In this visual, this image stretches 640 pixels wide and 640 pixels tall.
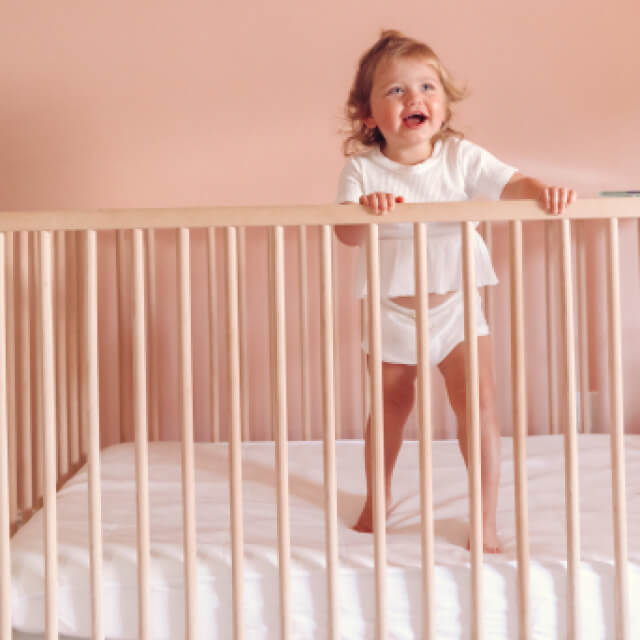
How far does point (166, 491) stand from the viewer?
1443 millimetres

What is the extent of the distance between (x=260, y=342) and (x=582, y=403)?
0.73m

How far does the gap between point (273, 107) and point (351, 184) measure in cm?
73

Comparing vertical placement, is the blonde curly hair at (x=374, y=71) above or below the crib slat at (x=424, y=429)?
above

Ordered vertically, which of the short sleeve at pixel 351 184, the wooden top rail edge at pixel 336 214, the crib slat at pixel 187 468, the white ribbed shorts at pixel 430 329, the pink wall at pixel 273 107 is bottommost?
the crib slat at pixel 187 468

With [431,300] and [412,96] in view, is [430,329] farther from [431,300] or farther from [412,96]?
[412,96]

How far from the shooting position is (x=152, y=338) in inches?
76.8

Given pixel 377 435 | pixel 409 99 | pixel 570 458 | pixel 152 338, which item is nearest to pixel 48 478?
pixel 377 435

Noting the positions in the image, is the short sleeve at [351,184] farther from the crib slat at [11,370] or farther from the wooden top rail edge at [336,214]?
the crib slat at [11,370]

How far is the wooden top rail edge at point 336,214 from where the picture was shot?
3.19 ft

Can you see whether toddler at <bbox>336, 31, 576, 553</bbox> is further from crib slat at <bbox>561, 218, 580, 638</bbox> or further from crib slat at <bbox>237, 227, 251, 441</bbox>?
crib slat at <bbox>237, 227, 251, 441</bbox>

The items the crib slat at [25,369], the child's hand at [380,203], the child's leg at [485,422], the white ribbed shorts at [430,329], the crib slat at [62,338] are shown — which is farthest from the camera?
the crib slat at [62,338]

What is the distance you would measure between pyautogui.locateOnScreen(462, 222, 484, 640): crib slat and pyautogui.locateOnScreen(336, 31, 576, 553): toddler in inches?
8.4

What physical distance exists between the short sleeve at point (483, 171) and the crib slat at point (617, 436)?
0.31 meters

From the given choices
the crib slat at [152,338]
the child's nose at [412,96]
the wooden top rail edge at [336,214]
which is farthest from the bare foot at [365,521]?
the crib slat at [152,338]
